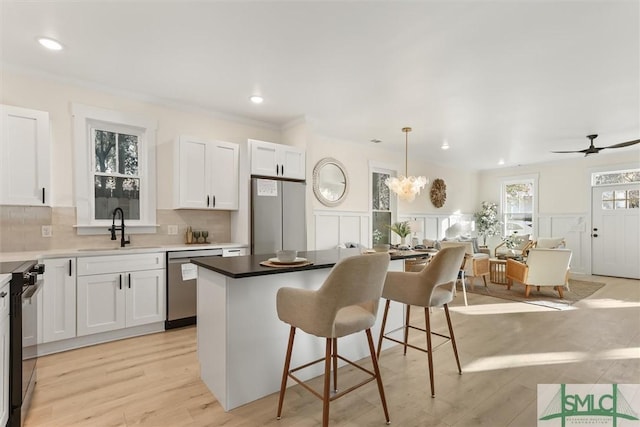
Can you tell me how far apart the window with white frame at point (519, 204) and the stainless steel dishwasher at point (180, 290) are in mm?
8021

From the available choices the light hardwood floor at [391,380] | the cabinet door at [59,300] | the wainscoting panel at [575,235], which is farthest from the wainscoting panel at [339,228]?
the wainscoting panel at [575,235]

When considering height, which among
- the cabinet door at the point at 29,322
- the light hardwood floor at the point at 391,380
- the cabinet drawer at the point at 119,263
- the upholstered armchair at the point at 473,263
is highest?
the cabinet drawer at the point at 119,263

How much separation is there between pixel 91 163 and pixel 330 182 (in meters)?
3.47

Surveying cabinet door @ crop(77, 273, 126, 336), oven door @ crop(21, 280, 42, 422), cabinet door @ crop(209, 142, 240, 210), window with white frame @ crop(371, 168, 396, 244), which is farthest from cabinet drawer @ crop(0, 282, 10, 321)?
window with white frame @ crop(371, 168, 396, 244)

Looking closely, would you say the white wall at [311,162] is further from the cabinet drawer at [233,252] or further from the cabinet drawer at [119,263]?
the cabinet drawer at [119,263]

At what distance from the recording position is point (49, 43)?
265 centimetres

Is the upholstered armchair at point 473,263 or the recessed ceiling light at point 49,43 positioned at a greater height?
the recessed ceiling light at point 49,43

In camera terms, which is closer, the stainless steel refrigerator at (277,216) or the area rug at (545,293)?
the stainless steel refrigerator at (277,216)

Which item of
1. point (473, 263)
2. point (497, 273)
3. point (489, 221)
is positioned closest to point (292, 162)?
point (473, 263)

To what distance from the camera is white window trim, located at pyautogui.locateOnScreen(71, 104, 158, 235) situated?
11.1ft

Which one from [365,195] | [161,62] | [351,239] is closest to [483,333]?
[351,239]

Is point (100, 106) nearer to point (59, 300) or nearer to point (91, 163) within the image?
point (91, 163)

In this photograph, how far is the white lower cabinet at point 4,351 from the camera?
5.14 feet

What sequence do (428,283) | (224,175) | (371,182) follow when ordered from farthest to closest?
(371,182)
(224,175)
(428,283)
